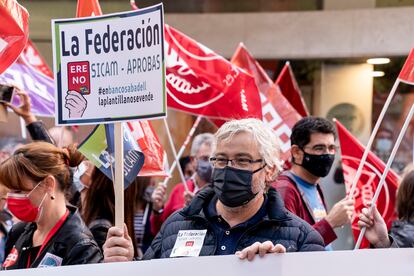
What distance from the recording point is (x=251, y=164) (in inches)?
161

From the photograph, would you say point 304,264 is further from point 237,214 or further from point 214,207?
point 214,207

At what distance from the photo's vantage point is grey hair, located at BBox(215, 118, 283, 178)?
161 inches

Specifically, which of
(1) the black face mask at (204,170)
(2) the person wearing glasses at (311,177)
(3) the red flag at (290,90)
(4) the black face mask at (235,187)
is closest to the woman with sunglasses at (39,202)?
(4) the black face mask at (235,187)

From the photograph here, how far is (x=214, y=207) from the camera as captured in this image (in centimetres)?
416

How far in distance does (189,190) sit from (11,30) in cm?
306

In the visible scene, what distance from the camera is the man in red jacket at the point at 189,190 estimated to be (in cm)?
739

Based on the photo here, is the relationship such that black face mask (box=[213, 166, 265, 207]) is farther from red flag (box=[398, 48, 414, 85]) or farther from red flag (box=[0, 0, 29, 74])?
red flag (box=[0, 0, 29, 74])

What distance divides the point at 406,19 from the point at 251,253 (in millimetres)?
8308

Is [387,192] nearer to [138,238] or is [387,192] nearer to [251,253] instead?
[138,238]

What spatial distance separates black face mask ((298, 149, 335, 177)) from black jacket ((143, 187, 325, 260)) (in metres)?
1.57

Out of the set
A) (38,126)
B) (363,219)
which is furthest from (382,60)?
(363,219)

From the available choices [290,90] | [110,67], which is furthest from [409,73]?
[290,90]

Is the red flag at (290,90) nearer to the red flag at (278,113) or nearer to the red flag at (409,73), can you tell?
the red flag at (278,113)

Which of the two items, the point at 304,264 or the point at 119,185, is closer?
the point at 304,264
